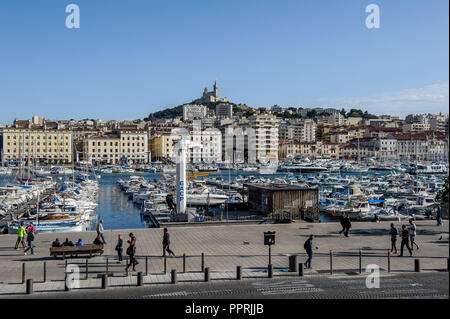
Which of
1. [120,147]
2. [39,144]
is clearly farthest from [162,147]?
[39,144]

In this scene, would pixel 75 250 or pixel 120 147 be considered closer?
pixel 75 250

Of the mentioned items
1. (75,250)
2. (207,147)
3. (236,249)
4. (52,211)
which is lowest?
(52,211)

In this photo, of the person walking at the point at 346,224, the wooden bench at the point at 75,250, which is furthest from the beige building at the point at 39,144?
the person walking at the point at 346,224

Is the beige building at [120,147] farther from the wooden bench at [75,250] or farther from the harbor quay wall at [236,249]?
the wooden bench at [75,250]

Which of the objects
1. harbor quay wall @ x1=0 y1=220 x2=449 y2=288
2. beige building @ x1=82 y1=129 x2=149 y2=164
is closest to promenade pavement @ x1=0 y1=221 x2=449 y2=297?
harbor quay wall @ x1=0 y1=220 x2=449 y2=288

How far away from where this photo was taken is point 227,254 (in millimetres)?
13164

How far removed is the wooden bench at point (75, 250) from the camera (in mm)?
12328

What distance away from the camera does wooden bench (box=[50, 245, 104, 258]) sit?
12.3 metres

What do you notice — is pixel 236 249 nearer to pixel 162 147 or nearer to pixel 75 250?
→ pixel 75 250

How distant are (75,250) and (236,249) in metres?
4.49

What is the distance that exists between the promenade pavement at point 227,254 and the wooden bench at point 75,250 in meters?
0.21
